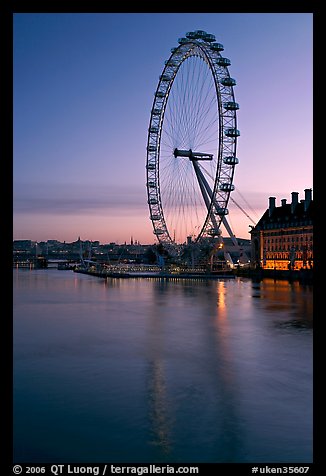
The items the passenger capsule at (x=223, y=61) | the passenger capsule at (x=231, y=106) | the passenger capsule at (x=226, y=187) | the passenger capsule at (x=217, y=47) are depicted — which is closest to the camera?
the passenger capsule at (x=217, y=47)

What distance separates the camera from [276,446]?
20.6 ft

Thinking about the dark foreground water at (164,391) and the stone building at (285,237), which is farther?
the stone building at (285,237)

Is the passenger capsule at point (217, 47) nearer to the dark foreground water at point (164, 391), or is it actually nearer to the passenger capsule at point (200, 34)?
the passenger capsule at point (200, 34)

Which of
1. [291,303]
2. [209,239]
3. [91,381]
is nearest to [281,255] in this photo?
[209,239]

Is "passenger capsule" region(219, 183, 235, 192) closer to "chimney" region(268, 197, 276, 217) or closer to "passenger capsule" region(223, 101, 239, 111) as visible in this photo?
"passenger capsule" region(223, 101, 239, 111)

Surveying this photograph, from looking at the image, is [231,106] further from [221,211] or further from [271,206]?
[271,206]

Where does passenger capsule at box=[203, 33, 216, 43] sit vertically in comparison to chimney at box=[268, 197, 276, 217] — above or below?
above

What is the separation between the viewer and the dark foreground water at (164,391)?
20.4 ft

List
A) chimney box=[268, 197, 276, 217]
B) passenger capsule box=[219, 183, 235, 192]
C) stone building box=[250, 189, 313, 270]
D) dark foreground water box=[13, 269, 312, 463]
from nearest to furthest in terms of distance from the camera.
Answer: dark foreground water box=[13, 269, 312, 463] → passenger capsule box=[219, 183, 235, 192] → stone building box=[250, 189, 313, 270] → chimney box=[268, 197, 276, 217]

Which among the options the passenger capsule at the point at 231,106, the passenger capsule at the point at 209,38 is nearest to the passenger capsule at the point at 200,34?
the passenger capsule at the point at 209,38

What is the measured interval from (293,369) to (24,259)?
126 meters

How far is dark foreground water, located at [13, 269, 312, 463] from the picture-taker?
20.4 ft

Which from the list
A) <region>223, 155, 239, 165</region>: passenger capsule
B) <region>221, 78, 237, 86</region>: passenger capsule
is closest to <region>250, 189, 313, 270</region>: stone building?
<region>223, 155, 239, 165</region>: passenger capsule

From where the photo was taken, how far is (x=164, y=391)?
870cm
